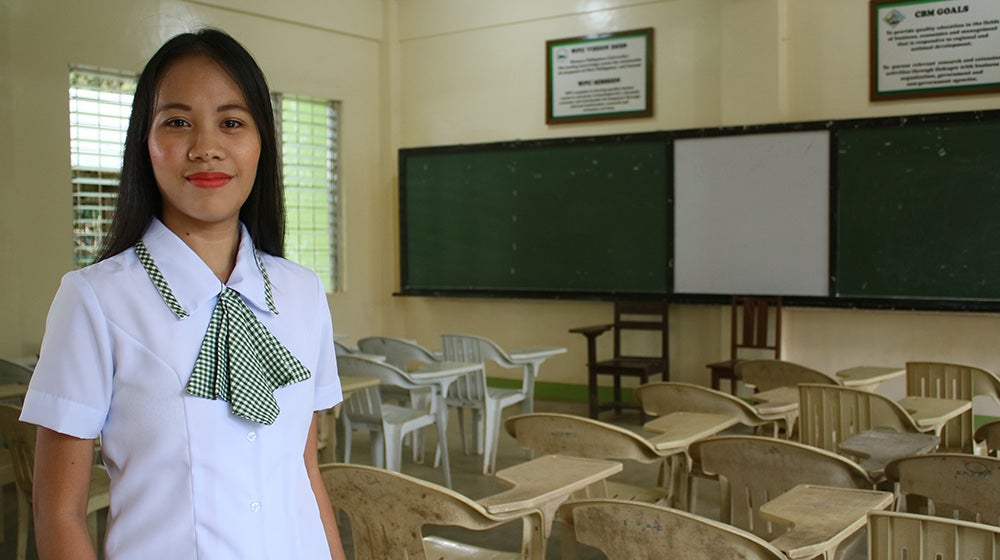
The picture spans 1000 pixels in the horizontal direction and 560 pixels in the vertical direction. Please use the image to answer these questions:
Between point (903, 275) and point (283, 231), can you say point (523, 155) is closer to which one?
point (903, 275)

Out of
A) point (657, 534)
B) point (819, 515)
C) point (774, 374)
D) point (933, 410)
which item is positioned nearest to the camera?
point (657, 534)

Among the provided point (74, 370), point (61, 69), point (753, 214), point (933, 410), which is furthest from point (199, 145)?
point (753, 214)

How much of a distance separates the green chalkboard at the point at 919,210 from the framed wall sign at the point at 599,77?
68.7 inches

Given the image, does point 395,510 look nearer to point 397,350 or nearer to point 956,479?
point 956,479

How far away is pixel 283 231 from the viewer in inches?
49.4

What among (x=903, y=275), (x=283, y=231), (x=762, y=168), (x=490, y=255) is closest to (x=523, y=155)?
(x=490, y=255)

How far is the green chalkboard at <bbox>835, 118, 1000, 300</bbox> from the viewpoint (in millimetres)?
6129

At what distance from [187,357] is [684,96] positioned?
682 cm

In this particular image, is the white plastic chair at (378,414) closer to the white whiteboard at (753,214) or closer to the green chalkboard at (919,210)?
the white whiteboard at (753,214)

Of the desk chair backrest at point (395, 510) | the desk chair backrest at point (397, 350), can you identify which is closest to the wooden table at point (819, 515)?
the desk chair backrest at point (395, 510)

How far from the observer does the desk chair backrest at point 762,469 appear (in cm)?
267

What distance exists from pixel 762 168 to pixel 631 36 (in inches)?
63.6

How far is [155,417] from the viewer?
99 centimetres

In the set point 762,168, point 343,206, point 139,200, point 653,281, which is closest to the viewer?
point 139,200
